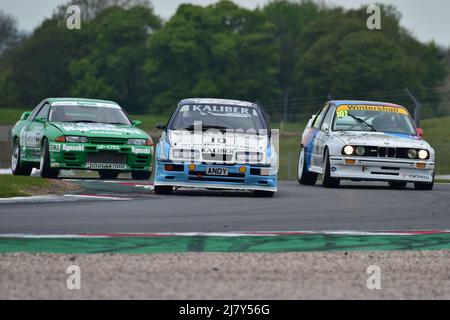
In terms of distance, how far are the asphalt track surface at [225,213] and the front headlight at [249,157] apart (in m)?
0.52

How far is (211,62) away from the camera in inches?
3809

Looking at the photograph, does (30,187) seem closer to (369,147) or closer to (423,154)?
(369,147)

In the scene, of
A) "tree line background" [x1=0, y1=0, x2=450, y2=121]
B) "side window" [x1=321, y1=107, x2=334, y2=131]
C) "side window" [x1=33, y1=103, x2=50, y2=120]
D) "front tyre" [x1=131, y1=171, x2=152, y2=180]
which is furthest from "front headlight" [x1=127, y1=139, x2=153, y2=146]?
"tree line background" [x1=0, y1=0, x2=450, y2=121]

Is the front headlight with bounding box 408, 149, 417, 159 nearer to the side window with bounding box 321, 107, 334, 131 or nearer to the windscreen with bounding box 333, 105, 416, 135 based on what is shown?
the windscreen with bounding box 333, 105, 416, 135

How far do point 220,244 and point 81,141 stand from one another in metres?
8.91


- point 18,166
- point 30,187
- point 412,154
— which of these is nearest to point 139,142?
point 18,166

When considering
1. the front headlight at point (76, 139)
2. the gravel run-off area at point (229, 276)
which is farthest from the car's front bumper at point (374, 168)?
the gravel run-off area at point (229, 276)

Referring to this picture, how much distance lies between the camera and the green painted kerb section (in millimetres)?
10492

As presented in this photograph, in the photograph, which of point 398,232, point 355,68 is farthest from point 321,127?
point 355,68

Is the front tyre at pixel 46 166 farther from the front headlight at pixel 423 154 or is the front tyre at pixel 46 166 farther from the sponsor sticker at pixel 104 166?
the front headlight at pixel 423 154

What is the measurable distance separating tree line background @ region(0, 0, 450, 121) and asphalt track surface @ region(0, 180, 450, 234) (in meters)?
68.3

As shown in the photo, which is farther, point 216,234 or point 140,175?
point 140,175

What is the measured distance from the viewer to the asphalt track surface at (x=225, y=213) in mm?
12352

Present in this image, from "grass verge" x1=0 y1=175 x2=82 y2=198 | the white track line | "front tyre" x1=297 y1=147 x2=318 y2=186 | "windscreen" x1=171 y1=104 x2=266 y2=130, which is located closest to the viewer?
the white track line
